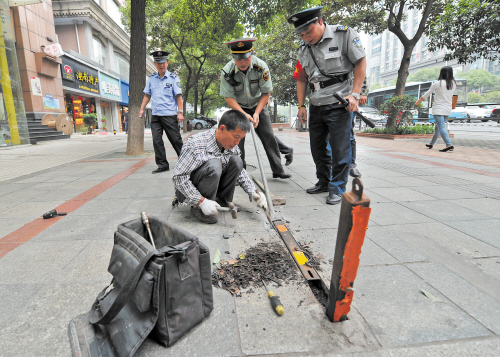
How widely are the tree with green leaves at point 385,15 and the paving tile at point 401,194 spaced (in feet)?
28.9

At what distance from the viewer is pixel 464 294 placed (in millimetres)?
1610

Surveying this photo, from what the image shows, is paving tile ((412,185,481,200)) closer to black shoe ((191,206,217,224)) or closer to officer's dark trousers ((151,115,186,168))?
black shoe ((191,206,217,224))

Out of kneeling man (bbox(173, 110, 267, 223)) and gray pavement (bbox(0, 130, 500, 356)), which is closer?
gray pavement (bbox(0, 130, 500, 356))

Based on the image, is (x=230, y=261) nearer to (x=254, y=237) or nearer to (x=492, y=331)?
(x=254, y=237)

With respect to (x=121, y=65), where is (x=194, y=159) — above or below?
below

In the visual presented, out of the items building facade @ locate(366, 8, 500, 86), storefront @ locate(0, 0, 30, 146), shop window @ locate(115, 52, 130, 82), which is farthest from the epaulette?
building facade @ locate(366, 8, 500, 86)

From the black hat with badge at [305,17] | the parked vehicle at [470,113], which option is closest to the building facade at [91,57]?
the black hat with badge at [305,17]

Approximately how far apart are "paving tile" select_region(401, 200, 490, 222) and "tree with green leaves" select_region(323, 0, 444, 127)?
9373 mm

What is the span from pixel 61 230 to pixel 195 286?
1918mm

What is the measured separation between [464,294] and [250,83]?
3146mm

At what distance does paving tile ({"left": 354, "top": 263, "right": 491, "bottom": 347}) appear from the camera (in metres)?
1.32

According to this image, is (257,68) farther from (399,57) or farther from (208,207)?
(399,57)

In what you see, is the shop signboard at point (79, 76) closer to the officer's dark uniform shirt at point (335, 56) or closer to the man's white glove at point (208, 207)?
the officer's dark uniform shirt at point (335, 56)

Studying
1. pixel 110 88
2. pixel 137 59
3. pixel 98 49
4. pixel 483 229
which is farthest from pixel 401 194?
pixel 110 88
